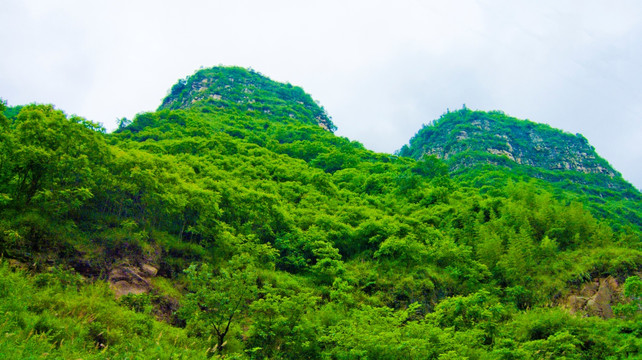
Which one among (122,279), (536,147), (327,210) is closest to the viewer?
(122,279)

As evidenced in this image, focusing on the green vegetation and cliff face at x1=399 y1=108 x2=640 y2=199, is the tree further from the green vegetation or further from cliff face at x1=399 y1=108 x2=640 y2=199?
cliff face at x1=399 y1=108 x2=640 y2=199

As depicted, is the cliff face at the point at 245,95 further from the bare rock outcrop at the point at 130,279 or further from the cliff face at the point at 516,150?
the bare rock outcrop at the point at 130,279

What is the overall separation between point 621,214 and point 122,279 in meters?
55.2

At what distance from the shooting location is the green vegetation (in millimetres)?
15250

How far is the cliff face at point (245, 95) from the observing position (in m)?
77.9

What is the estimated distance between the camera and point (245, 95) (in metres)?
84.1

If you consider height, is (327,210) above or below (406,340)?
above

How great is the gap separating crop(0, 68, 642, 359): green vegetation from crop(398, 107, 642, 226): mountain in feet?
83.7

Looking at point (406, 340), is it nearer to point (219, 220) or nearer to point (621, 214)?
point (219, 220)

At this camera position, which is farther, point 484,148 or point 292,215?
point 484,148

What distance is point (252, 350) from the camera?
52.0ft

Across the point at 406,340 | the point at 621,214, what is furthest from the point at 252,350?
the point at 621,214

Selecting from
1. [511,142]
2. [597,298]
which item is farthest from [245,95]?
[597,298]

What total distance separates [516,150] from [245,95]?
57.9 m
